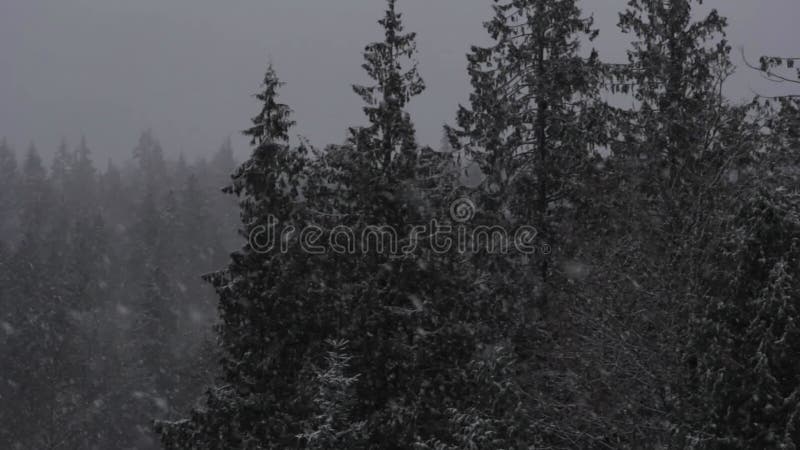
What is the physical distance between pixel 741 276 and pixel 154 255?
70.7 m

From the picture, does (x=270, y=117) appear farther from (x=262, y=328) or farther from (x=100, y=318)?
(x=100, y=318)

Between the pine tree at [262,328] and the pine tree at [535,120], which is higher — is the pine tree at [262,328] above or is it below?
below

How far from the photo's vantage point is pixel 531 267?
14.6 m

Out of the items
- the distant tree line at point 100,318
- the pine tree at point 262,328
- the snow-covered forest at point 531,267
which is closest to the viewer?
the snow-covered forest at point 531,267

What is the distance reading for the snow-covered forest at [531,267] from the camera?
8664 millimetres

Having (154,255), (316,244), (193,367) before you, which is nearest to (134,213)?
(154,255)

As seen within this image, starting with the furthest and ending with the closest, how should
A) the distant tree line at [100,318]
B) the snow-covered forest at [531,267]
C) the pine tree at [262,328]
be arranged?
the distant tree line at [100,318]
the pine tree at [262,328]
the snow-covered forest at [531,267]

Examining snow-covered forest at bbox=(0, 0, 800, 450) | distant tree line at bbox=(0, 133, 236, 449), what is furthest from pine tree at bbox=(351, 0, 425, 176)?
distant tree line at bbox=(0, 133, 236, 449)

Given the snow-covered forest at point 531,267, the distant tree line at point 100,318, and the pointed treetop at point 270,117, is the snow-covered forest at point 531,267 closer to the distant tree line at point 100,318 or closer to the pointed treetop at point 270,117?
the pointed treetop at point 270,117

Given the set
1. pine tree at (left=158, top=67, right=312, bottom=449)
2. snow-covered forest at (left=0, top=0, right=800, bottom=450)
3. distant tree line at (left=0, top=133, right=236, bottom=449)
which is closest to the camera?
snow-covered forest at (left=0, top=0, right=800, bottom=450)

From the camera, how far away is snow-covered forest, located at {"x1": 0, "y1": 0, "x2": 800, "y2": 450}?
28.4ft

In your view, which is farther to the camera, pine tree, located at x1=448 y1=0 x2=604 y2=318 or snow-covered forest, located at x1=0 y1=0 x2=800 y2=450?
pine tree, located at x1=448 y1=0 x2=604 y2=318

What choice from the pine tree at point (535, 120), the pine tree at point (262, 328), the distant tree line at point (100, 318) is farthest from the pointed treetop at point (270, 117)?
the distant tree line at point (100, 318)

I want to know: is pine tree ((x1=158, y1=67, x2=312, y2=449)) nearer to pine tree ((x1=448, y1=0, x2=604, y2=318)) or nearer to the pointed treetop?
the pointed treetop
